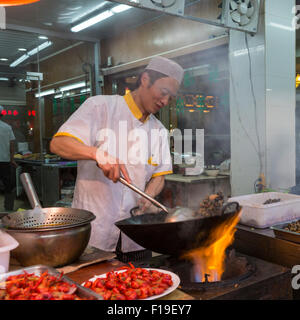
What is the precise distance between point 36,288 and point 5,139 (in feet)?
19.0

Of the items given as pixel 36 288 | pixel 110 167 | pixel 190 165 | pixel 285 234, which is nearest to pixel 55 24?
pixel 190 165

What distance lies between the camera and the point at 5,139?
6410 mm

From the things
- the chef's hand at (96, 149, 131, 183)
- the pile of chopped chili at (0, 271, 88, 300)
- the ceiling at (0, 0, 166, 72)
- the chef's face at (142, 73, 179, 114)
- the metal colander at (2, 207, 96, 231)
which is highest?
the ceiling at (0, 0, 166, 72)

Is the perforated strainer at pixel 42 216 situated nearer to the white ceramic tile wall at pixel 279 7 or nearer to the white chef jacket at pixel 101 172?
the white chef jacket at pixel 101 172

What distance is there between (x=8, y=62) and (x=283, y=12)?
215 inches

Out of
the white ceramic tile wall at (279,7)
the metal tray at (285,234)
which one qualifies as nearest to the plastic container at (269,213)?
the metal tray at (285,234)

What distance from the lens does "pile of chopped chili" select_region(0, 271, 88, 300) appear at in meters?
1.09

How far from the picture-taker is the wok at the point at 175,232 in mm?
1416

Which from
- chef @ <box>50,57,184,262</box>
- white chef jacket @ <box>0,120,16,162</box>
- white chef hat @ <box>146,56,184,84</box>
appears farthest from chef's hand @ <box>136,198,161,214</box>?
white chef jacket @ <box>0,120,16,162</box>

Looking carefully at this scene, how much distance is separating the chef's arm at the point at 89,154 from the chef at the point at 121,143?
0.10 meters

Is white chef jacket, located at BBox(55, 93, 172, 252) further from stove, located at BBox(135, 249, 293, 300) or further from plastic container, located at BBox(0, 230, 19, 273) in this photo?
plastic container, located at BBox(0, 230, 19, 273)

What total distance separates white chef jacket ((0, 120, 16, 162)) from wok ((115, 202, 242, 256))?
551cm

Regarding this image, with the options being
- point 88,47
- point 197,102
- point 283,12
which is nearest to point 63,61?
point 88,47

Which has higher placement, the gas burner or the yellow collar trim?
the yellow collar trim
